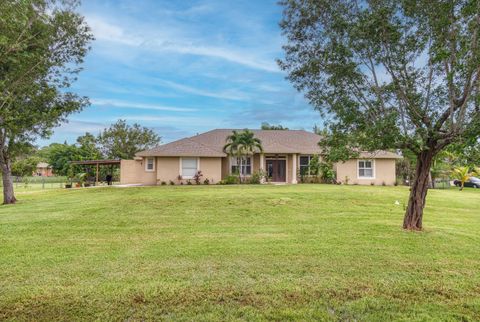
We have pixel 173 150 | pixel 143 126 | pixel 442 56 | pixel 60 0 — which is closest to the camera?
pixel 442 56

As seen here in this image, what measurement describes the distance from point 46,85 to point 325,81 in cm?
973

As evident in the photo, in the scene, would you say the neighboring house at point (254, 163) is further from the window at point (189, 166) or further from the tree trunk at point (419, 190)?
the tree trunk at point (419, 190)

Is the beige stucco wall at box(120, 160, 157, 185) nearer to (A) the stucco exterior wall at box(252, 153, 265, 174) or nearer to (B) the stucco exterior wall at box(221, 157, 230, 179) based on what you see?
(B) the stucco exterior wall at box(221, 157, 230, 179)

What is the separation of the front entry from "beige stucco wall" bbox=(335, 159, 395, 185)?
4156 mm

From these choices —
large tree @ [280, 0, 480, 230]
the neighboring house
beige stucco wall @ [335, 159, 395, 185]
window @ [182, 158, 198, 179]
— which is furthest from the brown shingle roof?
A: large tree @ [280, 0, 480, 230]

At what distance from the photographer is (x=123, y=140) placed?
47.8 m

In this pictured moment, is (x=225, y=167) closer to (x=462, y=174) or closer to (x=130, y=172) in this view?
(x=130, y=172)

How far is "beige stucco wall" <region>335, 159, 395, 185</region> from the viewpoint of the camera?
25828 millimetres

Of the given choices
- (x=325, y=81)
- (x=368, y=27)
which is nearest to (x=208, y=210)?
(x=325, y=81)

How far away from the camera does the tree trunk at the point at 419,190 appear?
29.0 feet

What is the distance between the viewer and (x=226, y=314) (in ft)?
14.0

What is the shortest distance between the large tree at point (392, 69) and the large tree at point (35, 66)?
21.4 feet

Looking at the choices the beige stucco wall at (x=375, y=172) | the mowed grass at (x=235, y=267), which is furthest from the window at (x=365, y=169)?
the mowed grass at (x=235, y=267)

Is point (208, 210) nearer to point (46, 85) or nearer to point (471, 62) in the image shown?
point (46, 85)
